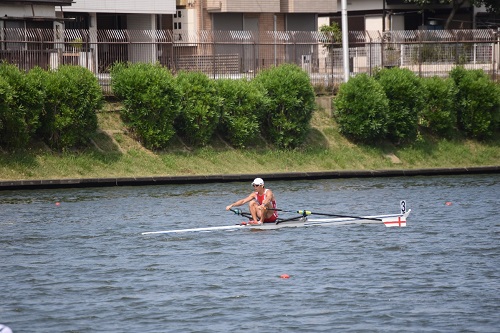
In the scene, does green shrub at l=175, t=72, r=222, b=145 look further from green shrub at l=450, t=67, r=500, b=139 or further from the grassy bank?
green shrub at l=450, t=67, r=500, b=139

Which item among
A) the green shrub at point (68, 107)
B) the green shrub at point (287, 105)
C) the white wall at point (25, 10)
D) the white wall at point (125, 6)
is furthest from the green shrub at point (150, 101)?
the white wall at point (125, 6)

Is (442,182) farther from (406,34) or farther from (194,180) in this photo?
(406,34)

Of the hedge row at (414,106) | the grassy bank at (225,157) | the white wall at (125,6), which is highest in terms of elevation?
the white wall at (125,6)

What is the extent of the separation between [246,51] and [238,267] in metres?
28.4

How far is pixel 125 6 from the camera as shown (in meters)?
60.4

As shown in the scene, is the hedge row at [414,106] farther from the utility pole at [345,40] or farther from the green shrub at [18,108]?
the green shrub at [18,108]

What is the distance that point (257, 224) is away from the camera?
101 ft

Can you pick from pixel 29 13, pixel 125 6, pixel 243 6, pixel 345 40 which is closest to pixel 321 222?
pixel 345 40

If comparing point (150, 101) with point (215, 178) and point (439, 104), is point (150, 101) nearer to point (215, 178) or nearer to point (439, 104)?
point (215, 178)

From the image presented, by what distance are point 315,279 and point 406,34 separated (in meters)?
34.0

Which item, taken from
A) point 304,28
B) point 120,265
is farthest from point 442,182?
point 304,28

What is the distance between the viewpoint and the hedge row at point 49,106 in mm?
41812

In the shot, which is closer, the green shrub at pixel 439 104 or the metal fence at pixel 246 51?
the metal fence at pixel 246 51

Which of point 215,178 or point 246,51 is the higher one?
point 246,51
